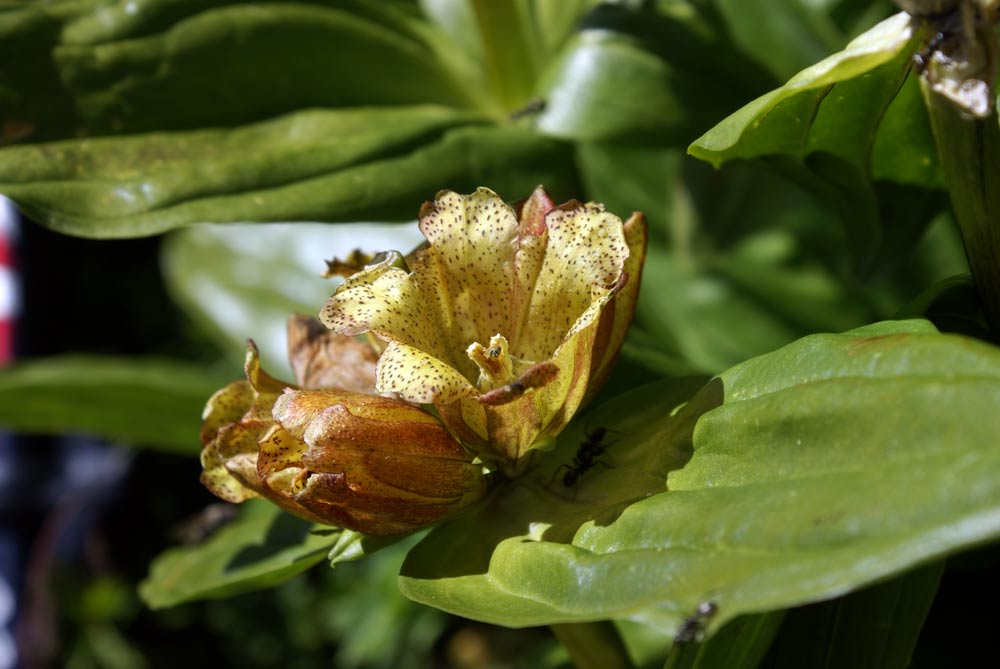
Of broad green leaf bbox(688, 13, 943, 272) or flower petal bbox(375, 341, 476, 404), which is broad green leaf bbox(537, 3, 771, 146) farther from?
flower petal bbox(375, 341, 476, 404)

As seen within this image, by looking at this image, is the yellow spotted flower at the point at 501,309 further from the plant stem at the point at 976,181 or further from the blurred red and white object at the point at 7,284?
the blurred red and white object at the point at 7,284

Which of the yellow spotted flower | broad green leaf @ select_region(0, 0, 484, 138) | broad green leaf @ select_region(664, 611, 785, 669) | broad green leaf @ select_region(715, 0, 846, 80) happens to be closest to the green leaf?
the yellow spotted flower

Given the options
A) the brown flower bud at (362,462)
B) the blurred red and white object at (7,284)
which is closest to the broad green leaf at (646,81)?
the brown flower bud at (362,462)

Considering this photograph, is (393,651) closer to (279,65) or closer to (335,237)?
(335,237)

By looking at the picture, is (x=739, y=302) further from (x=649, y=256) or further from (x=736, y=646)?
(x=736, y=646)

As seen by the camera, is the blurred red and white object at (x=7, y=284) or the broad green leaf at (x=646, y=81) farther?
the blurred red and white object at (x=7, y=284)

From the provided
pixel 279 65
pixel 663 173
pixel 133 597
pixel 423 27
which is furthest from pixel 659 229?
pixel 133 597
